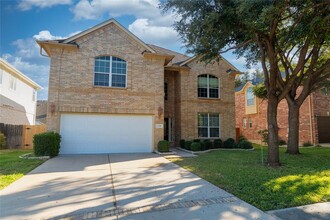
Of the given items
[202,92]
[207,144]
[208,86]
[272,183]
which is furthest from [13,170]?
[208,86]

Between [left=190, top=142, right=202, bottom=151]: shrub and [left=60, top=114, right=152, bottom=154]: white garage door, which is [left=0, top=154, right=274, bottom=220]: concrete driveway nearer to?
[left=60, top=114, right=152, bottom=154]: white garage door

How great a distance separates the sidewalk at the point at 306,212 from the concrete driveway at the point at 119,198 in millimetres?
349

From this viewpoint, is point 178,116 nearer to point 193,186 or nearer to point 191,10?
point 191,10

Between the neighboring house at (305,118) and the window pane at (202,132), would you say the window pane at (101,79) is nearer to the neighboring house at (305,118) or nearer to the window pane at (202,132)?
the window pane at (202,132)

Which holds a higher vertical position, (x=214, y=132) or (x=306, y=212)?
(x=214, y=132)

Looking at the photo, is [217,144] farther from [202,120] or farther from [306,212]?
[306,212]

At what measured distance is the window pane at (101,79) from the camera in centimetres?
1356

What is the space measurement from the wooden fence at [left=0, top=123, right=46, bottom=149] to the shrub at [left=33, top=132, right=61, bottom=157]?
6290 millimetres

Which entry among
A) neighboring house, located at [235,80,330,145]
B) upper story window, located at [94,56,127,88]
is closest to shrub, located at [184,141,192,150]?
upper story window, located at [94,56,127,88]

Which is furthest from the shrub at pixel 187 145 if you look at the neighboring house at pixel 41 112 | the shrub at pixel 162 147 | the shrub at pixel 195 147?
the neighboring house at pixel 41 112

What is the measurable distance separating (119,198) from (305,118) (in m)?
20.0

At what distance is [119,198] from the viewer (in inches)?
202

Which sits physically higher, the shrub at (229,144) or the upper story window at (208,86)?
the upper story window at (208,86)

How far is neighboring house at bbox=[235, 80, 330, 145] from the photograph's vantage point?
754 inches
